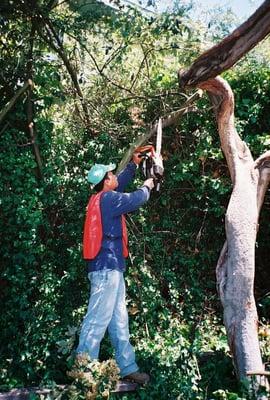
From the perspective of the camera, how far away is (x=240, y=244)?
191 inches

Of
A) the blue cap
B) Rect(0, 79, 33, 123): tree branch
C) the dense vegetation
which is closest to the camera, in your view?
the blue cap

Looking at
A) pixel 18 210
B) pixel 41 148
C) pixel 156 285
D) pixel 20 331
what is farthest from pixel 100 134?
pixel 20 331

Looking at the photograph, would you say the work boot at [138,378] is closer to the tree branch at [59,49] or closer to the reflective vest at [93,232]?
the reflective vest at [93,232]

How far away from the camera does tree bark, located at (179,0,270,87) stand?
13.2 ft

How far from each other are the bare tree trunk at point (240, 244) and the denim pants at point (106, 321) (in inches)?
38.6

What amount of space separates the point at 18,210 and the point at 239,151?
8.43 ft

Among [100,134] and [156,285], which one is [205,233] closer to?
[156,285]

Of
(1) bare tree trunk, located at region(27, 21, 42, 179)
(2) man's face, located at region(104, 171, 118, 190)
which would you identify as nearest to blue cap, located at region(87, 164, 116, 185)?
(2) man's face, located at region(104, 171, 118, 190)

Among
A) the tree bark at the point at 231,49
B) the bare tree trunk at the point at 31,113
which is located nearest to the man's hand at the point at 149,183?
the tree bark at the point at 231,49

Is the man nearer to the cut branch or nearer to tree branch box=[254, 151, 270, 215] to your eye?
the cut branch

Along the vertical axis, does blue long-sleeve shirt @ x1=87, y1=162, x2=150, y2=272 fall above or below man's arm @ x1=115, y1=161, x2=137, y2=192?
below

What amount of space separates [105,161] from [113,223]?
1765 mm

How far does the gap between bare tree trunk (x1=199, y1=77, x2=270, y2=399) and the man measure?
94 cm

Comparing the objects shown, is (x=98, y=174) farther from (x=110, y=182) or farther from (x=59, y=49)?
(x=59, y=49)
